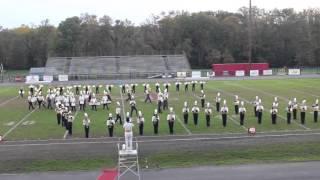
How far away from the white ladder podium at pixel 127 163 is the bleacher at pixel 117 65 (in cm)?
4518

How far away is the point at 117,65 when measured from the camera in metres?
65.1

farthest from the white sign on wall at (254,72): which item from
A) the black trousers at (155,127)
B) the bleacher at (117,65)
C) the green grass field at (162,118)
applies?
the black trousers at (155,127)

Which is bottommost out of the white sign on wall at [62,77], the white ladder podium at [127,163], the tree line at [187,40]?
the white ladder podium at [127,163]

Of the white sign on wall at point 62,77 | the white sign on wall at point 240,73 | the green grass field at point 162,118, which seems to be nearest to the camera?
the green grass field at point 162,118

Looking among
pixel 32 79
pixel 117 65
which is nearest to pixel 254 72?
pixel 117 65

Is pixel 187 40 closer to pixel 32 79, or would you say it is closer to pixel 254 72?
pixel 254 72

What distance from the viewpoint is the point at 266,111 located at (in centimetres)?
2650

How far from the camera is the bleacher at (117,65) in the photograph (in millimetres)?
62559

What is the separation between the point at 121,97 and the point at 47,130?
12444 millimetres

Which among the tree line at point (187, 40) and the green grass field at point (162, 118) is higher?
the tree line at point (187, 40)

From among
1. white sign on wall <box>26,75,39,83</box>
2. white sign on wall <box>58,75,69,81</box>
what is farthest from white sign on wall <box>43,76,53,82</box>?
white sign on wall <box>58,75,69,81</box>

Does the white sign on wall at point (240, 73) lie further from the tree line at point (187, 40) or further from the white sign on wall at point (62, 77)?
the white sign on wall at point (62, 77)

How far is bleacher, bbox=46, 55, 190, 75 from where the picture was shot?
6256 cm

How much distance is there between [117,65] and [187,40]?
45.3 ft
